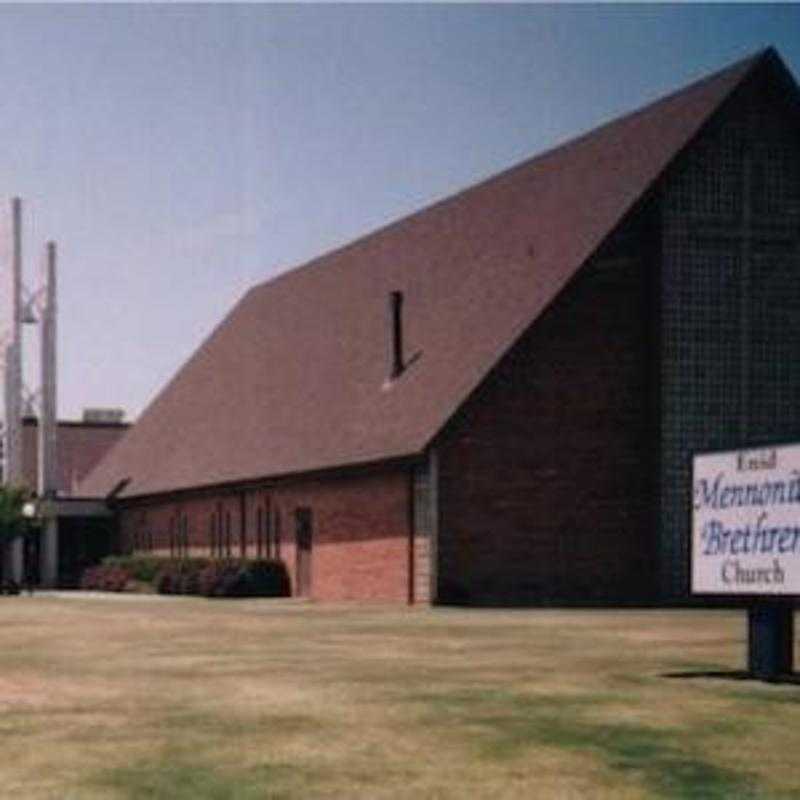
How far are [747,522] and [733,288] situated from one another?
20.8m

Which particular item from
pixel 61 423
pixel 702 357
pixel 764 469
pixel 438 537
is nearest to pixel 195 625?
pixel 438 537

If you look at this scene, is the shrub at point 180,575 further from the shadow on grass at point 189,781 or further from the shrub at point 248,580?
the shadow on grass at point 189,781

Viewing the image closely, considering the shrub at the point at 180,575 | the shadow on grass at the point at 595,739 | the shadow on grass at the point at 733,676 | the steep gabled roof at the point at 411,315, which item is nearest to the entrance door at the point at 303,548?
the steep gabled roof at the point at 411,315

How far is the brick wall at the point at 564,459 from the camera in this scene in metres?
35.1

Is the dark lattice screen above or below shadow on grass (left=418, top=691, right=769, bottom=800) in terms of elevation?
above

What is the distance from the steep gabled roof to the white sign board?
17.3 meters

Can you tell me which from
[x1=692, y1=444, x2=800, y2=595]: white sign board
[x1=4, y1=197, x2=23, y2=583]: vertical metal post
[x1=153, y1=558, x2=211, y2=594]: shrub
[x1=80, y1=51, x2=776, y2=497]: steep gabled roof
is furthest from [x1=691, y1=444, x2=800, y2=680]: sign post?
[x1=4, y1=197, x2=23, y2=583]: vertical metal post

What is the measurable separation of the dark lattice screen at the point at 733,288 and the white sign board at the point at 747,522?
18819 millimetres

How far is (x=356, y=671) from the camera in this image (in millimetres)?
16328

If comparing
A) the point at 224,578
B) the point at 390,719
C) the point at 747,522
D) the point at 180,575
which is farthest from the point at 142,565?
the point at 390,719

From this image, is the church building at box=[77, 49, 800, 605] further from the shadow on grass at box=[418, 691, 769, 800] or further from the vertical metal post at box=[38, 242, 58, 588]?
the shadow on grass at box=[418, 691, 769, 800]

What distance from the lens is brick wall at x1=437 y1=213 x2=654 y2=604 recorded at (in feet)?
115

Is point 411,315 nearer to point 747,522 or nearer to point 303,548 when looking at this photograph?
point 303,548

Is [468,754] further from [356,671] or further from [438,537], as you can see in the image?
[438,537]
